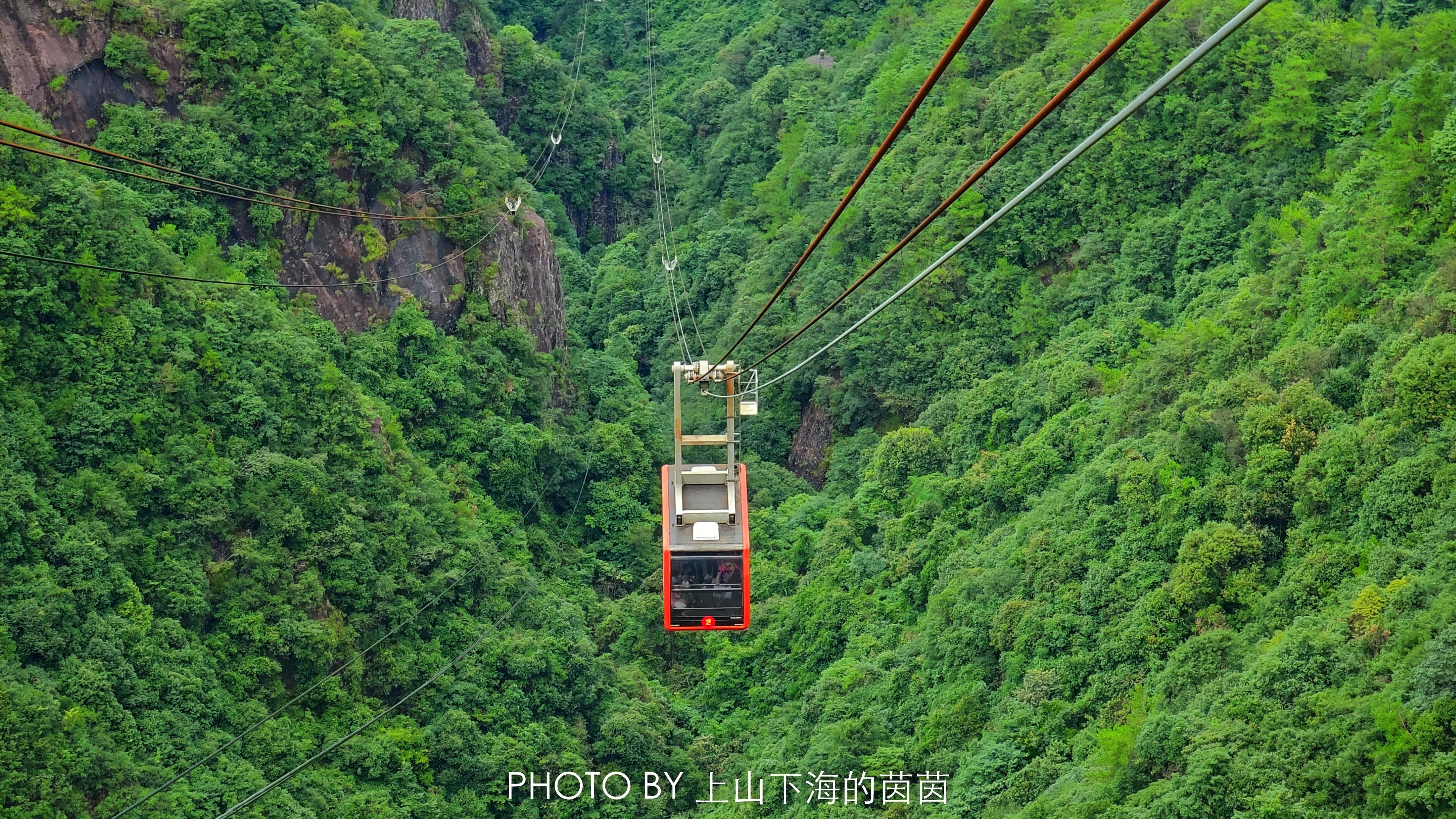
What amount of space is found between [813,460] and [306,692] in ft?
66.6

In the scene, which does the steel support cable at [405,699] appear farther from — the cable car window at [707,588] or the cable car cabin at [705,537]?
the cable car cabin at [705,537]

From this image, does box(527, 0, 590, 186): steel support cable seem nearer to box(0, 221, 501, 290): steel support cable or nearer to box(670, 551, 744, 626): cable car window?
box(0, 221, 501, 290): steel support cable

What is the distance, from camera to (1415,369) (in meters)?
26.8

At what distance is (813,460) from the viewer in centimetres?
5038

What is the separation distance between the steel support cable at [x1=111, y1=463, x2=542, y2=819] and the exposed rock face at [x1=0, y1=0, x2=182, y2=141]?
1284 cm

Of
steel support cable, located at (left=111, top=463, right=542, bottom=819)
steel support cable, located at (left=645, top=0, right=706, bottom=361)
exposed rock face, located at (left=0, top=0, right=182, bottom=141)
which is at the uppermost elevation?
steel support cable, located at (left=645, top=0, right=706, bottom=361)


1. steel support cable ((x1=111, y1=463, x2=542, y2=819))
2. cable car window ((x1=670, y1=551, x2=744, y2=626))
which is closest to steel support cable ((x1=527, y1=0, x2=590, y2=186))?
steel support cable ((x1=111, y1=463, x2=542, y2=819))

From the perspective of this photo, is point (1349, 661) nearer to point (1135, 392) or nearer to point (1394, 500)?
point (1394, 500)

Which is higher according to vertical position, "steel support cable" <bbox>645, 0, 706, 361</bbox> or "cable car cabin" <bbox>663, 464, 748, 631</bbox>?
"steel support cable" <bbox>645, 0, 706, 361</bbox>

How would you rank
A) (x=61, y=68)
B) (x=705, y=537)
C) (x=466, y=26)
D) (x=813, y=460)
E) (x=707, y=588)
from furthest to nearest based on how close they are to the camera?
(x=466, y=26)
(x=813, y=460)
(x=61, y=68)
(x=707, y=588)
(x=705, y=537)

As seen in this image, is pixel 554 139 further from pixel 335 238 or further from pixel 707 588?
pixel 707 588

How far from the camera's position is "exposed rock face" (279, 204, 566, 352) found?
41188 millimetres

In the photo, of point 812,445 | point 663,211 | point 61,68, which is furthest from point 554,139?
point 61,68

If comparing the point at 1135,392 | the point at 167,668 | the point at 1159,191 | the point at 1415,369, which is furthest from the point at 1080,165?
the point at 167,668
